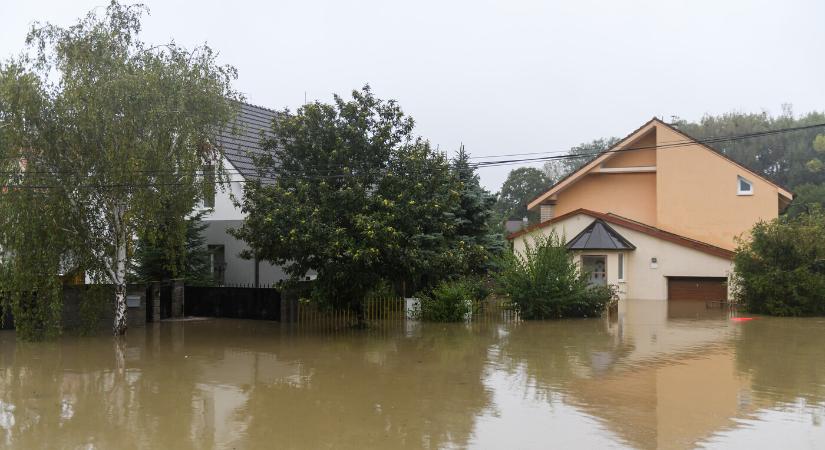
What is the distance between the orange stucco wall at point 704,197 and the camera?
94.5ft

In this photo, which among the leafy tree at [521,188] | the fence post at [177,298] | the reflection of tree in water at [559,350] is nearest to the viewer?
the reflection of tree in water at [559,350]

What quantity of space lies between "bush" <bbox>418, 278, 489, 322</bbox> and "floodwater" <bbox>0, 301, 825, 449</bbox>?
194cm

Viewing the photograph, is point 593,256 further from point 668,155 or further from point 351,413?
point 351,413

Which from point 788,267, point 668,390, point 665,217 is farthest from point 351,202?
point 665,217

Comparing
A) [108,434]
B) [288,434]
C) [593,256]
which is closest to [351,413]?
[288,434]

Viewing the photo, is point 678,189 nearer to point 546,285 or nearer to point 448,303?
point 546,285

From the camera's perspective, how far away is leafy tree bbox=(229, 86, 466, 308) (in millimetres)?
16203

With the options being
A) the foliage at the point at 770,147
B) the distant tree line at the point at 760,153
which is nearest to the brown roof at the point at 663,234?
the distant tree line at the point at 760,153

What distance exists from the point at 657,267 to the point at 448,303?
37.9 feet

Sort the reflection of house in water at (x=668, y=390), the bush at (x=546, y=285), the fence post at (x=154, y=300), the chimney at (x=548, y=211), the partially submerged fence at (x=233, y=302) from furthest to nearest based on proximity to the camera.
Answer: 1. the chimney at (x=548, y=211)
2. the partially submerged fence at (x=233, y=302)
3. the fence post at (x=154, y=300)
4. the bush at (x=546, y=285)
5. the reflection of house in water at (x=668, y=390)

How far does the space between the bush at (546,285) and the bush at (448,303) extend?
4.58 ft

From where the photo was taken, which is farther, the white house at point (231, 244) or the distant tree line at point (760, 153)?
the distant tree line at point (760, 153)

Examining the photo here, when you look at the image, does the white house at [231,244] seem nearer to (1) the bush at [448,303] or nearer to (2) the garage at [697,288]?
(1) the bush at [448,303]

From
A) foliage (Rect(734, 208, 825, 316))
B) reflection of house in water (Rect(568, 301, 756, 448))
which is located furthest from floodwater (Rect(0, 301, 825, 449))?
foliage (Rect(734, 208, 825, 316))
